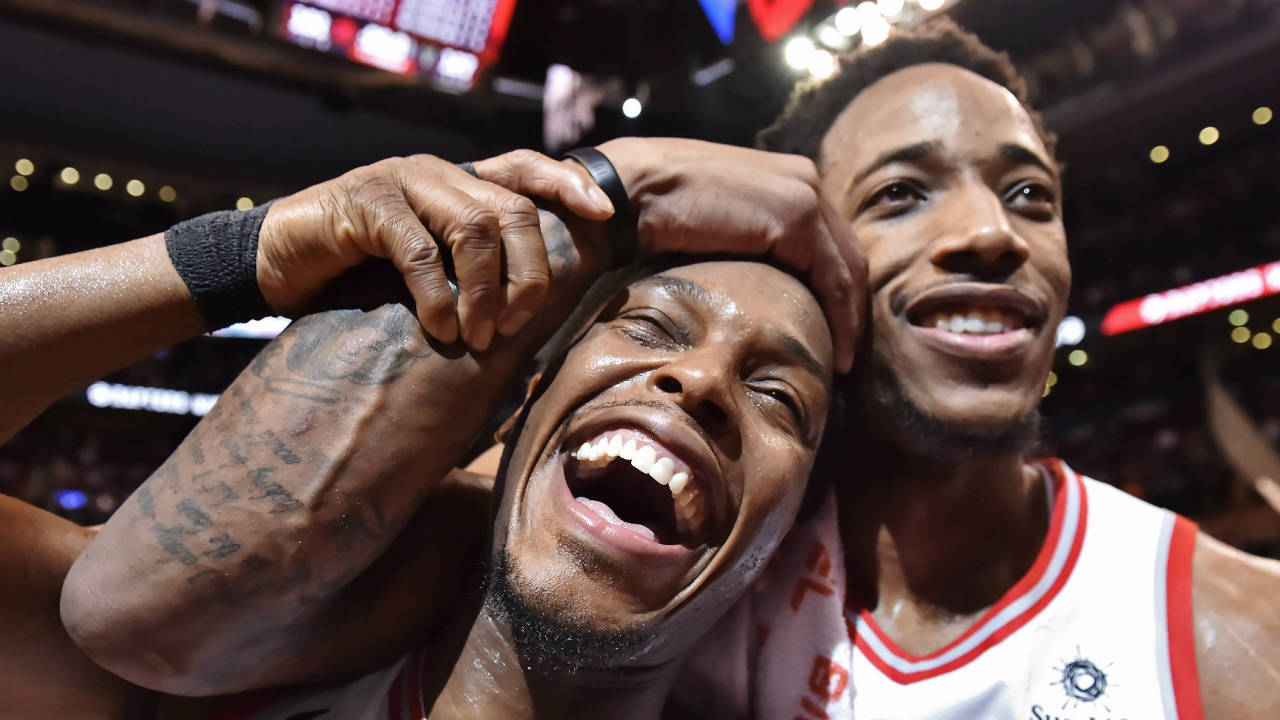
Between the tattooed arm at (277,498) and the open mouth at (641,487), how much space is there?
8.3 inches

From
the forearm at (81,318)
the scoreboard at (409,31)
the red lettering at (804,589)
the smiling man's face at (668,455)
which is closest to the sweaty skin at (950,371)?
the red lettering at (804,589)

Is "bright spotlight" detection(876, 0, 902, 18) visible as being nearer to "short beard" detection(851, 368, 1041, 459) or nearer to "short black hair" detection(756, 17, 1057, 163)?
"short black hair" detection(756, 17, 1057, 163)

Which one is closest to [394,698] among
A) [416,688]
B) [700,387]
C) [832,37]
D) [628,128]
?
[416,688]

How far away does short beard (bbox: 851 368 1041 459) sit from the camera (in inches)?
75.9

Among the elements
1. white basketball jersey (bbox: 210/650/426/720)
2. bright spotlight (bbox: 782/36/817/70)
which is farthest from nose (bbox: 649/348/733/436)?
bright spotlight (bbox: 782/36/817/70)

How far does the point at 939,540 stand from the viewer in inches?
83.7

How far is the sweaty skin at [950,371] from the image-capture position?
194 cm

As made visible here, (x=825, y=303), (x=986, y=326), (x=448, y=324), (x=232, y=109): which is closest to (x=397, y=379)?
(x=448, y=324)

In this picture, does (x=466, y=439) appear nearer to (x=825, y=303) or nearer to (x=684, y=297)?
(x=684, y=297)

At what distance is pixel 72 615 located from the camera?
55.7 inches

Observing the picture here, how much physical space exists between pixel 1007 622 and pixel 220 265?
5.56 feet

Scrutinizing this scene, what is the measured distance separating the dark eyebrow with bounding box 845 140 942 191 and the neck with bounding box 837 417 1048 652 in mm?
646

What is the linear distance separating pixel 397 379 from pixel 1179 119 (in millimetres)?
10472

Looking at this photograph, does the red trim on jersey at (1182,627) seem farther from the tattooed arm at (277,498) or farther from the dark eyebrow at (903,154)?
the tattooed arm at (277,498)
